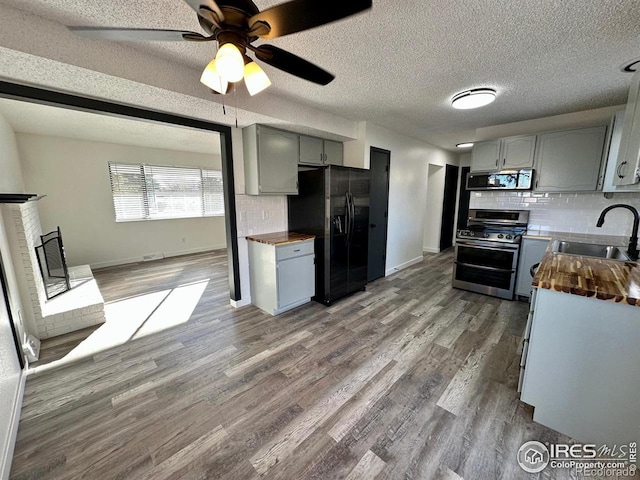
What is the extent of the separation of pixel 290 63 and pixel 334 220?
1.99 meters

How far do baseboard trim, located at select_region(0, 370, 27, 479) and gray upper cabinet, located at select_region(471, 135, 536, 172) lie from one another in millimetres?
5153

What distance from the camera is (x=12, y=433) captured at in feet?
4.82

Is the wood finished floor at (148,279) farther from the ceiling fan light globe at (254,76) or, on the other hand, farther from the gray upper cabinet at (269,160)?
the ceiling fan light globe at (254,76)

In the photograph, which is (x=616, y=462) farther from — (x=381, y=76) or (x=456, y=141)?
(x=456, y=141)

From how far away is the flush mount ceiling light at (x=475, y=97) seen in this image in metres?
2.49

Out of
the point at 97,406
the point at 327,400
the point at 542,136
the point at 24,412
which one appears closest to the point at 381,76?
the point at 542,136

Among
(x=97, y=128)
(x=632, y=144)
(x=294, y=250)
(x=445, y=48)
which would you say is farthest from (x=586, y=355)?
(x=97, y=128)

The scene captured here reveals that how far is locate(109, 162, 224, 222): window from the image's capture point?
5103mm

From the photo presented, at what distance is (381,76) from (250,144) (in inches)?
62.5

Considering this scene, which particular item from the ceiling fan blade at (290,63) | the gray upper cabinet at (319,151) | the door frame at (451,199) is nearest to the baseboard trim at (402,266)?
the door frame at (451,199)

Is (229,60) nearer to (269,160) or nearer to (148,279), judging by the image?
(269,160)

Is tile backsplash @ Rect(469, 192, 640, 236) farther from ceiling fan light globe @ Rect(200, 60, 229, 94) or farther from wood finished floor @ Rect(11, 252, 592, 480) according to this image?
ceiling fan light globe @ Rect(200, 60, 229, 94)
